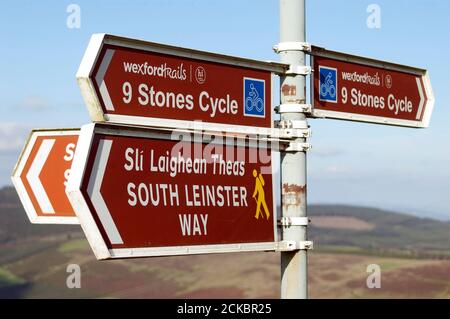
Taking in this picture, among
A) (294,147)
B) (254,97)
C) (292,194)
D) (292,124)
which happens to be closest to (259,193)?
(292,194)

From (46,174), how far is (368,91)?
2.89 metres

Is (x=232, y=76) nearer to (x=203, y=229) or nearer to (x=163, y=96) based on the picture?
(x=163, y=96)

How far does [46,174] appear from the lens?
6.22 meters

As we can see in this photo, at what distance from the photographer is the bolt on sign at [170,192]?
5.19m

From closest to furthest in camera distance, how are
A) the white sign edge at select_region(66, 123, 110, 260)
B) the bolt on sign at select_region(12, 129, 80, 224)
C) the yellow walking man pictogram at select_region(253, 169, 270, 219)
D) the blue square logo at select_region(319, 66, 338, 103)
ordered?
1. the white sign edge at select_region(66, 123, 110, 260)
2. the bolt on sign at select_region(12, 129, 80, 224)
3. the yellow walking man pictogram at select_region(253, 169, 270, 219)
4. the blue square logo at select_region(319, 66, 338, 103)

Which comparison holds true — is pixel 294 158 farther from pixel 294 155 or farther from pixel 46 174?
pixel 46 174

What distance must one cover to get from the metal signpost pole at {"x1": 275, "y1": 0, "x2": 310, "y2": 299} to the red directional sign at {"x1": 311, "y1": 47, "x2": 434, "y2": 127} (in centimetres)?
19

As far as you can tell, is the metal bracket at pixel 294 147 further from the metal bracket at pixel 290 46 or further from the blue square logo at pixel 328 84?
the metal bracket at pixel 290 46

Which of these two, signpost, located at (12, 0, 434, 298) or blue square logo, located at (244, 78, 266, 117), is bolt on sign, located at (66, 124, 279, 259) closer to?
signpost, located at (12, 0, 434, 298)

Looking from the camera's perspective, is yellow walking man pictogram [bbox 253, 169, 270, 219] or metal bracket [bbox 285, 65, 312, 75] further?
metal bracket [bbox 285, 65, 312, 75]

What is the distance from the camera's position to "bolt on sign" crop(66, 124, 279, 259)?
5188 mm

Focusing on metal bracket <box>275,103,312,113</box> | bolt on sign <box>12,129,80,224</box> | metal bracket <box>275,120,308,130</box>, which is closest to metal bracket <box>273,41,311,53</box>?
metal bracket <box>275,103,312,113</box>

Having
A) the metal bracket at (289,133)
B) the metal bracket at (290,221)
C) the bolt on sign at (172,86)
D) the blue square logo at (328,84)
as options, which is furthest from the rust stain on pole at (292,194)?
the blue square logo at (328,84)
